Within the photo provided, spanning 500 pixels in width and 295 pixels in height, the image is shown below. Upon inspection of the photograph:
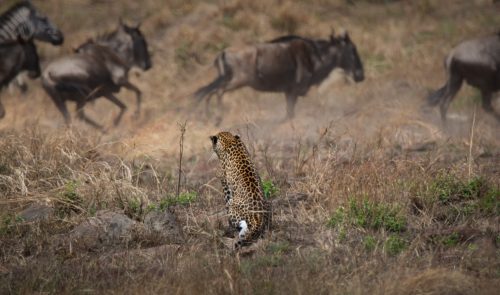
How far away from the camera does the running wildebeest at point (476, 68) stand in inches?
685

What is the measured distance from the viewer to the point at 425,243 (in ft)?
29.0

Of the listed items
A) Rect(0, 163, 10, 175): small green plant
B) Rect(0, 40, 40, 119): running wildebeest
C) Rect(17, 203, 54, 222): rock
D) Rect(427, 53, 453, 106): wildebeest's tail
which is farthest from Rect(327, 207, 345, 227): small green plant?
Rect(0, 40, 40, 119): running wildebeest

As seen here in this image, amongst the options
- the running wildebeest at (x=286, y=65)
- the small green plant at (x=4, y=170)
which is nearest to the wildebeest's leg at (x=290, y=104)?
the running wildebeest at (x=286, y=65)

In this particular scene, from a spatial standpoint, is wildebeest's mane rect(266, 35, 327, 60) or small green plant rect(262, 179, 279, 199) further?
wildebeest's mane rect(266, 35, 327, 60)

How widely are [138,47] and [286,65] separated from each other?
2.93 m

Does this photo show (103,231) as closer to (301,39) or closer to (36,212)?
(36,212)

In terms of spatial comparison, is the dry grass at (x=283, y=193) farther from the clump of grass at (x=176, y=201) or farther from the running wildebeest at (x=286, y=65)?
the running wildebeest at (x=286, y=65)

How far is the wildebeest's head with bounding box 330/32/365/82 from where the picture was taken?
1948cm

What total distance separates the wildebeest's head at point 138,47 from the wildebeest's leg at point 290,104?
2.91 metres

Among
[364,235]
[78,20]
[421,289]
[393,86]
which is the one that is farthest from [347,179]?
[78,20]

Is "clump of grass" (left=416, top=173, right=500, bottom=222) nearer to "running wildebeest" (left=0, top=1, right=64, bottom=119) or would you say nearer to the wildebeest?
"running wildebeest" (left=0, top=1, right=64, bottom=119)

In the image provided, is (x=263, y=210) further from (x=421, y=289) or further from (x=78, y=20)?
(x=78, y=20)

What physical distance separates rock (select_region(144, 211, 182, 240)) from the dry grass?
11 centimetres

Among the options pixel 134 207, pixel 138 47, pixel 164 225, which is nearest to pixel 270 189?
pixel 134 207
